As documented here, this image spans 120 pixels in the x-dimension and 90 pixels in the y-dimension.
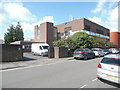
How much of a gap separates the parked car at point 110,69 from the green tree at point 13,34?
182ft

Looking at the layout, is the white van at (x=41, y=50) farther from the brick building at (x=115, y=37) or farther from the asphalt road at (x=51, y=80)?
the brick building at (x=115, y=37)

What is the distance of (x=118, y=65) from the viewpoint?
579cm

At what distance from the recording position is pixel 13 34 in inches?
2287

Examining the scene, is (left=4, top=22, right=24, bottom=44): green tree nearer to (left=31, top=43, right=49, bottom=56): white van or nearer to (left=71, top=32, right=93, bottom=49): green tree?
(left=31, top=43, right=49, bottom=56): white van

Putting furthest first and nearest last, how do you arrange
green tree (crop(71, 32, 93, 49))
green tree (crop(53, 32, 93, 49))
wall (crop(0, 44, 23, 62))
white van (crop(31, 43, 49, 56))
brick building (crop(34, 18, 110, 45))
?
brick building (crop(34, 18, 110, 45)) < green tree (crop(71, 32, 93, 49)) < green tree (crop(53, 32, 93, 49)) < white van (crop(31, 43, 49, 56)) < wall (crop(0, 44, 23, 62))

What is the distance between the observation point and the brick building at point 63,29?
39.0 m

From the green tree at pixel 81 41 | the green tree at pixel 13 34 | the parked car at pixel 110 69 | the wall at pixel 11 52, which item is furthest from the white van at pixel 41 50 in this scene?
the green tree at pixel 13 34

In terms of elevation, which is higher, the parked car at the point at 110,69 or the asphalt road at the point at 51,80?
the parked car at the point at 110,69

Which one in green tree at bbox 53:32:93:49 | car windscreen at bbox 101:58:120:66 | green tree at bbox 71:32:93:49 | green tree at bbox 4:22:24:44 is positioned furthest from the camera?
green tree at bbox 4:22:24:44

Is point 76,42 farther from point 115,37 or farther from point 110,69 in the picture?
point 115,37

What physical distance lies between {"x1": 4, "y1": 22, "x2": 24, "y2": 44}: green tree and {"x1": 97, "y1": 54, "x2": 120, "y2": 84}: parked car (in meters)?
55.6

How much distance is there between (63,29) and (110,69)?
43141 millimetres

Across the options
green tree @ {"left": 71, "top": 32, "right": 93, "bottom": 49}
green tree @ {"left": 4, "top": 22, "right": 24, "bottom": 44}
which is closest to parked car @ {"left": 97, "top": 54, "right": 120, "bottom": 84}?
green tree @ {"left": 71, "top": 32, "right": 93, "bottom": 49}

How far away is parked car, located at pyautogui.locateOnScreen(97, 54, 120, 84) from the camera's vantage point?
567 centimetres
